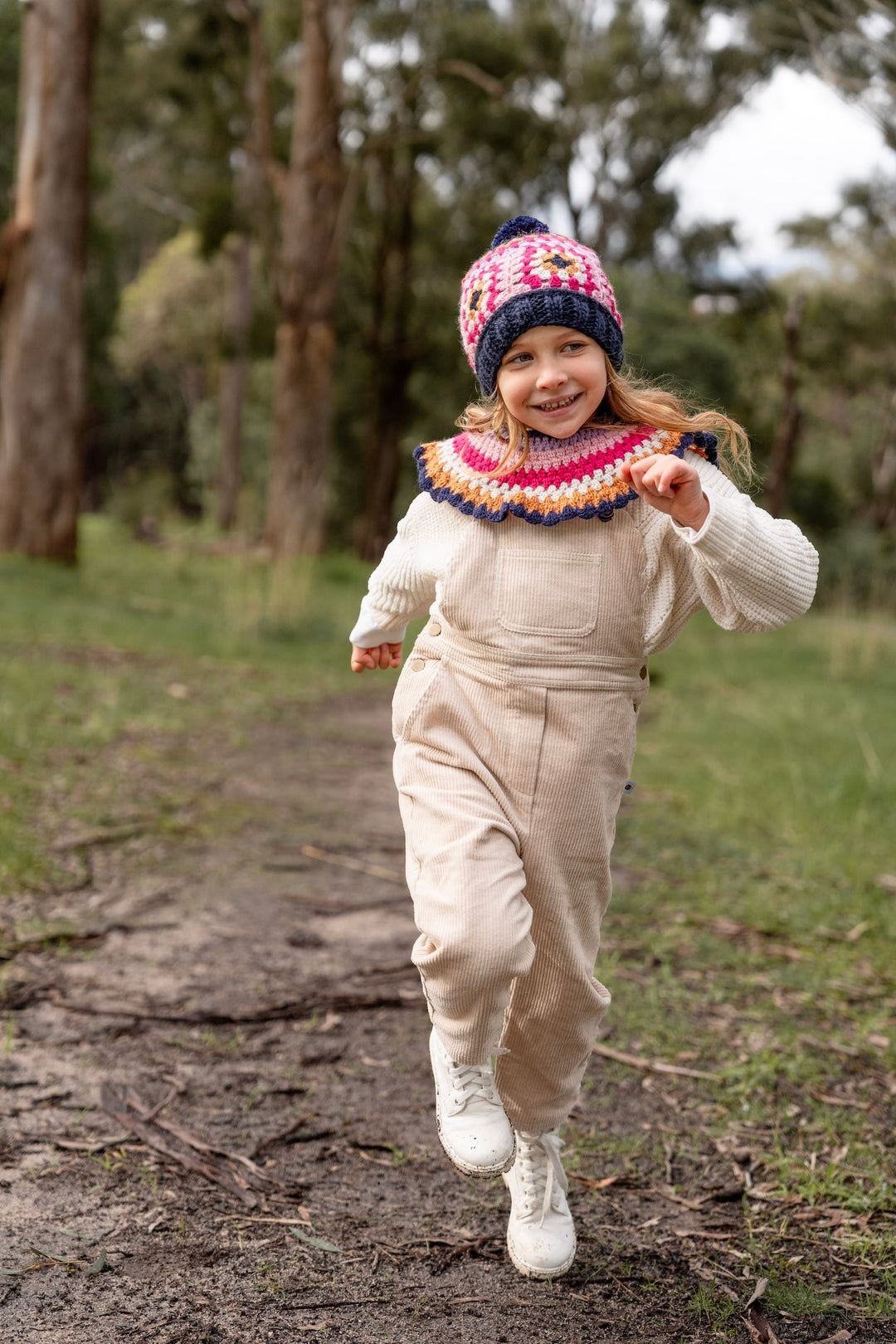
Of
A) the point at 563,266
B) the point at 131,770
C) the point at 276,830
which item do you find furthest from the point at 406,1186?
the point at 131,770

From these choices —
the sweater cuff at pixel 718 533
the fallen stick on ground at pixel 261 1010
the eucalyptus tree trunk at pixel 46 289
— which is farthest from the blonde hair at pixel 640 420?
the eucalyptus tree trunk at pixel 46 289

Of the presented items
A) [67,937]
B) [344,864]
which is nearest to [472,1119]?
[67,937]

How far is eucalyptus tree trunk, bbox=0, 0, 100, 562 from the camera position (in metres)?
11.5

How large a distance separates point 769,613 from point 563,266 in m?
0.71

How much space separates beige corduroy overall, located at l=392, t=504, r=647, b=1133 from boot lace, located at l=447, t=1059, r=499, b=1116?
0.04m

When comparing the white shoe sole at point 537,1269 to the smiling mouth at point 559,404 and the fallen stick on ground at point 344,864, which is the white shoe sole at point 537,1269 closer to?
the smiling mouth at point 559,404

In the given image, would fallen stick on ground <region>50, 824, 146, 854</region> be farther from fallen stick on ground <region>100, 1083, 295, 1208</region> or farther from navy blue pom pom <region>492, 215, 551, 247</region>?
navy blue pom pom <region>492, 215, 551, 247</region>

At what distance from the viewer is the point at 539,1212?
224cm

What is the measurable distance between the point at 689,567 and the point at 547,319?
1.62 ft

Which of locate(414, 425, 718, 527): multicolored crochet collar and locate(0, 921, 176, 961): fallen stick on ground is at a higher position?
locate(414, 425, 718, 527): multicolored crochet collar

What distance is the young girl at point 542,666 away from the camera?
214 centimetres

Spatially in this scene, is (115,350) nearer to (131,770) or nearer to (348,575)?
(348,575)

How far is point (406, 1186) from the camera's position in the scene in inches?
98.3

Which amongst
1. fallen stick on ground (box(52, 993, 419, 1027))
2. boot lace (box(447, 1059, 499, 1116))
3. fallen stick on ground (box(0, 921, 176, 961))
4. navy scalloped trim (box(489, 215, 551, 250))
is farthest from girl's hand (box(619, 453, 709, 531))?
fallen stick on ground (box(0, 921, 176, 961))
